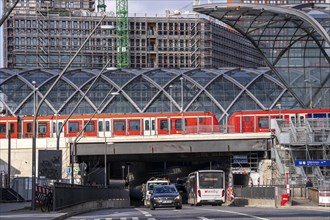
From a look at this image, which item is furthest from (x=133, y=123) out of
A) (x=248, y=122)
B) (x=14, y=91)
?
(x=14, y=91)

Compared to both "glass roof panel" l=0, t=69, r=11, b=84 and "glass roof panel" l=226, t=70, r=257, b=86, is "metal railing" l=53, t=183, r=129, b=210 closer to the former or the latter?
"glass roof panel" l=0, t=69, r=11, b=84

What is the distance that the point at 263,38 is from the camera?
83.7m

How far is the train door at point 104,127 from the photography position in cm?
9144

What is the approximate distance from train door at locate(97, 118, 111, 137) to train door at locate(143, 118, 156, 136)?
4084 mm

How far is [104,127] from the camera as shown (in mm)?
92000

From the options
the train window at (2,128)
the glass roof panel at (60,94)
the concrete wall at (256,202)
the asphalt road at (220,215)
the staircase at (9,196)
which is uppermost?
the glass roof panel at (60,94)

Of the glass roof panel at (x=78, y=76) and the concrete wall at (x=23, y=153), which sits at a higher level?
the glass roof panel at (x=78, y=76)

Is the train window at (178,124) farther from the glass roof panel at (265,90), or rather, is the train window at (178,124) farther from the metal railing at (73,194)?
the glass roof panel at (265,90)

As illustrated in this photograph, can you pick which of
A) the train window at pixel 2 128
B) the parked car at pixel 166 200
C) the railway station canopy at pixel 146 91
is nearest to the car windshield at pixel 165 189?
the parked car at pixel 166 200

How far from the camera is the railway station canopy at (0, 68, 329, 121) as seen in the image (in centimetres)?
11238

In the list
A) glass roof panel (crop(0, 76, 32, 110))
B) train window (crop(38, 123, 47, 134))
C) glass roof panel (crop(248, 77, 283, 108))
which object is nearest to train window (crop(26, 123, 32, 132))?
train window (crop(38, 123, 47, 134))

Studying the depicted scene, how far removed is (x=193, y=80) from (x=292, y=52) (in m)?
30.8

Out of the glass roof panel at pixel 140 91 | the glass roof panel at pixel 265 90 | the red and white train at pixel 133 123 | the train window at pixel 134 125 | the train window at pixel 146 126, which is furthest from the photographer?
the glass roof panel at pixel 140 91

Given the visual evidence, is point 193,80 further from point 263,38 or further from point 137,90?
point 263,38
